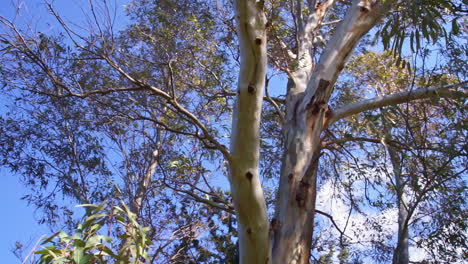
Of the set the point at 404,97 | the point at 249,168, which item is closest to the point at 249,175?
the point at 249,168

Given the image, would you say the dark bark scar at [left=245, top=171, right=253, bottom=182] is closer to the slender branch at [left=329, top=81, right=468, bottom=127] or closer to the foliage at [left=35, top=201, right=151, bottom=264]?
the foliage at [left=35, top=201, right=151, bottom=264]

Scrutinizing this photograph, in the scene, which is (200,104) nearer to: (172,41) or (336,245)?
(172,41)

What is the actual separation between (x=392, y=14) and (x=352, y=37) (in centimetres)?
45

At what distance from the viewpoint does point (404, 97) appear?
4121mm

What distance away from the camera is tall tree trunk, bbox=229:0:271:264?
9.23 ft

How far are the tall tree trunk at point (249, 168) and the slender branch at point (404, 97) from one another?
135 centimetres

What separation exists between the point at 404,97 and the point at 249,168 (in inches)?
74.4

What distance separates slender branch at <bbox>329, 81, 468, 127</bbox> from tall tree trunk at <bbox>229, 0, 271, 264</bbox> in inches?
53.0

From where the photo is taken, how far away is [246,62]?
3012mm

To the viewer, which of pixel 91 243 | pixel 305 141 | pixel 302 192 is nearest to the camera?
pixel 91 243

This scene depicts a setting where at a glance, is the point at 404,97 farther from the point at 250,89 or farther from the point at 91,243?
the point at 91,243

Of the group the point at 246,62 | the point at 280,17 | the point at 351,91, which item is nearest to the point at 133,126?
the point at 280,17

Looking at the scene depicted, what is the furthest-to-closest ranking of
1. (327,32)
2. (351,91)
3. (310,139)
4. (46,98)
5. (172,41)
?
(327,32) → (351,91) → (46,98) → (172,41) → (310,139)

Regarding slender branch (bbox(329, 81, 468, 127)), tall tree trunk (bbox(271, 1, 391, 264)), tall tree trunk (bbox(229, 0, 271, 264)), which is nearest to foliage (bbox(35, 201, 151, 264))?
tall tree trunk (bbox(229, 0, 271, 264))
